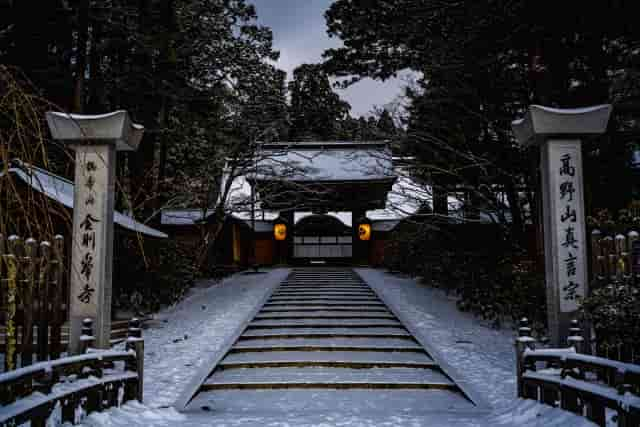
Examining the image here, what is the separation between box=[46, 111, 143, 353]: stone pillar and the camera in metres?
6.39

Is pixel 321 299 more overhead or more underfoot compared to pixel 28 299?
more underfoot

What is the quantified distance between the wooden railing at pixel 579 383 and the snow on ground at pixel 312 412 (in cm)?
14

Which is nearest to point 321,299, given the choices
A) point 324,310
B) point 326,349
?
point 324,310

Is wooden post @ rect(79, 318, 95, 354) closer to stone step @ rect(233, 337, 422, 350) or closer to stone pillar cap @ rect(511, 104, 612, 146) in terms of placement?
stone step @ rect(233, 337, 422, 350)

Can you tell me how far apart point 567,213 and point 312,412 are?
3.58 metres

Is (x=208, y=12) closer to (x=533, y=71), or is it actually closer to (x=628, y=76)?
(x=533, y=71)

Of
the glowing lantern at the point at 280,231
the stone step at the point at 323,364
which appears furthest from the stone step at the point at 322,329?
the glowing lantern at the point at 280,231

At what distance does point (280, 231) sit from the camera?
21.7m

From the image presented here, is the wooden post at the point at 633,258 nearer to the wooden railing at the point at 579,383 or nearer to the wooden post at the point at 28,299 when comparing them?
the wooden railing at the point at 579,383

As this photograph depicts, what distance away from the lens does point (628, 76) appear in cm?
900

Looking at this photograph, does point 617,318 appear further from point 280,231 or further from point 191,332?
point 280,231

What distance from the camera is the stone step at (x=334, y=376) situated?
659cm

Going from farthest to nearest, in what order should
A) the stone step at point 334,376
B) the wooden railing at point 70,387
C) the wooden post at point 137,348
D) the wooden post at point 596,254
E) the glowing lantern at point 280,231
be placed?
the glowing lantern at point 280,231 < the stone step at point 334,376 < the wooden post at point 596,254 < the wooden post at point 137,348 < the wooden railing at point 70,387

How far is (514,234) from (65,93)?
10.4m
